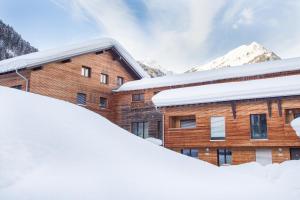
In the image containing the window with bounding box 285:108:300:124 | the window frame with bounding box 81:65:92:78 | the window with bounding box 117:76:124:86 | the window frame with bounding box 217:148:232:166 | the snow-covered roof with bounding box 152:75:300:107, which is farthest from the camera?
the window with bounding box 117:76:124:86

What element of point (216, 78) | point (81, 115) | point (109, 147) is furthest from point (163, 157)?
point (216, 78)

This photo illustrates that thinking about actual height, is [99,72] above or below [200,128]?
above

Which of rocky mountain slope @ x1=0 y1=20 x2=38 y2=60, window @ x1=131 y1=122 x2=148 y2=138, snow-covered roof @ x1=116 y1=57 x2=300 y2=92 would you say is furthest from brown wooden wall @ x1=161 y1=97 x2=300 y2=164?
rocky mountain slope @ x1=0 y1=20 x2=38 y2=60

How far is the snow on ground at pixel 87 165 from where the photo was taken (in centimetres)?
530

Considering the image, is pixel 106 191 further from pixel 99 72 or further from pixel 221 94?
pixel 99 72

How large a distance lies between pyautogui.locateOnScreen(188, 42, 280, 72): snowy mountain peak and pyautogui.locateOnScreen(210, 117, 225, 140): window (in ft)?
251

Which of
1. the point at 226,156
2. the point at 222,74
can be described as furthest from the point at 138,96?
the point at 226,156

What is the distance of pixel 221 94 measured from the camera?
812 inches

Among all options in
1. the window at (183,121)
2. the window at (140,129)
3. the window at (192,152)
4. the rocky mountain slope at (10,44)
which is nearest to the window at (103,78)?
the window at (140,129)

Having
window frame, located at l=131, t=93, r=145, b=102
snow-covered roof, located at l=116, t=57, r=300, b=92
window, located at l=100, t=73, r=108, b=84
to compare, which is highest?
window, located at l=100, t=73, r=108, b=84

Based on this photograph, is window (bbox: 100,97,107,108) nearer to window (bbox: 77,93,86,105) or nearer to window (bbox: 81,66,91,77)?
window (bbox: 77,93,86,105)

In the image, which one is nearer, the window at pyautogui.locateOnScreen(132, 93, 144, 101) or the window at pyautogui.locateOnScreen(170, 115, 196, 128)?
the window at pyautogui.locateOnScreen(170, 115, 196, 128)

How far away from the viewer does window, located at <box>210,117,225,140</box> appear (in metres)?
20.8

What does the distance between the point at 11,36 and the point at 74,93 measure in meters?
34.0
